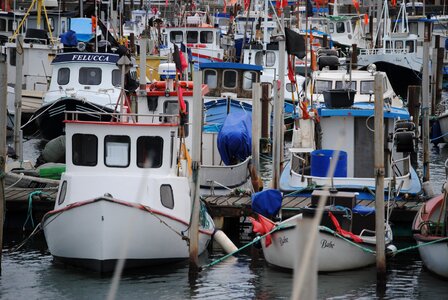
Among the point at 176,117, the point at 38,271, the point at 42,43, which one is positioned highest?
the point at 42,43

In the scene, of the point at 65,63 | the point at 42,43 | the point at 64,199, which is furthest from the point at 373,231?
the point at 42,43

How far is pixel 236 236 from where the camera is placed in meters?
19.9

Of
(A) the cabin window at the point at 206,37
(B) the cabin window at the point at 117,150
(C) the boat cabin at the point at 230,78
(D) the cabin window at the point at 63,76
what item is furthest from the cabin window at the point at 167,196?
(A) the cabin window at the point at 206,37

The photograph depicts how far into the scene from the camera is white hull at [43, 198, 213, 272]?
15.9 m

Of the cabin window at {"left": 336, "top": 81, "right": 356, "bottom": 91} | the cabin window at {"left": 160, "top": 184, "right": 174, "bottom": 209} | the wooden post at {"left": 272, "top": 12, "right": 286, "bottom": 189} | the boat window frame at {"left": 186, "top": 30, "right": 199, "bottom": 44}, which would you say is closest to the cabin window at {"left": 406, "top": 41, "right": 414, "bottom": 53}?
the boat window frame at {"left": 186, "top": 30, "right": 199, "bottom": 44}

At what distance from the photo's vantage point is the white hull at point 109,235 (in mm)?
15945

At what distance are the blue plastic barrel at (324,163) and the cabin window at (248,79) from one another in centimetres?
1094

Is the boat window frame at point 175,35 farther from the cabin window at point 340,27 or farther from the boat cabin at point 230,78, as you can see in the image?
the boat cabin at point 230,78

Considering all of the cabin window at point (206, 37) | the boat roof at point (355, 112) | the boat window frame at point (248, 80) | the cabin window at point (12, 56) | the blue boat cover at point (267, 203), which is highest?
the cabin window at point (206, 37)

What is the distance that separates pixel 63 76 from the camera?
111 ft

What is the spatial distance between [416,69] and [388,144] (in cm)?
3258

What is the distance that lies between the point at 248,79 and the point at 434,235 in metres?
14.8

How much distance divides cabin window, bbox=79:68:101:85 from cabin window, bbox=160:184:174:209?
56.8 ft

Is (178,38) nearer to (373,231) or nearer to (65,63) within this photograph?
(65,63)
